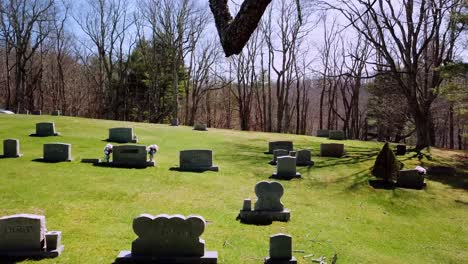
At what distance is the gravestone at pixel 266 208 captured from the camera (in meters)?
11.4

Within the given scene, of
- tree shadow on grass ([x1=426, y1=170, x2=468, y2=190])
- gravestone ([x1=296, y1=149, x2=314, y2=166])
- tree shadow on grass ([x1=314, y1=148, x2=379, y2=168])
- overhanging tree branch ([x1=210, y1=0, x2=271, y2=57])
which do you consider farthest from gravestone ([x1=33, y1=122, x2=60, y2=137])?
overhanging tree branch ([x1=210, y1=0, x2=271, y2=57])

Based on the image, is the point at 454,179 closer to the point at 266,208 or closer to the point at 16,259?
the point at 266,208

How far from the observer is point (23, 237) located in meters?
8.07

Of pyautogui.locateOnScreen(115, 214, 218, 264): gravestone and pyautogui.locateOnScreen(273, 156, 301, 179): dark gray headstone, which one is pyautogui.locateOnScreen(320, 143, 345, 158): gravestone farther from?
pyautogui.locateOnScreen(115, 214, 218, 264): gravestone

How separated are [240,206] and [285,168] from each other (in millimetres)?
4870

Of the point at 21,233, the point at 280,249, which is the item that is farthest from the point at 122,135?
the point at 280,249

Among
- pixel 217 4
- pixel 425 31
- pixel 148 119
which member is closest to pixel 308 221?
pixel 217 4

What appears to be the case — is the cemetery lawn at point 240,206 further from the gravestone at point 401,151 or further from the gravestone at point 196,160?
the gravestone at point 401,151

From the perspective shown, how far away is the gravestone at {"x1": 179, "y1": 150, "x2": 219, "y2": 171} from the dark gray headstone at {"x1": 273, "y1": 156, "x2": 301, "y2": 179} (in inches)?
102

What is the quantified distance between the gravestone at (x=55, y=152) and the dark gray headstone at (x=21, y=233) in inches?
402

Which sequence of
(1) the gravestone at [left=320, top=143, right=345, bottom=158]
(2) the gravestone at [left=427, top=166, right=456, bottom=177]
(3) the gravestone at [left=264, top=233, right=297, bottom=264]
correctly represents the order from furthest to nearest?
(1) the gravestone at [left=320, top=143, right=345, bottom=158] → (2) the gravestone at [left=427, top=166, right=456, bottom=177] → (3) the gravestone at [left=264, top=233, right=297, bottom=264]

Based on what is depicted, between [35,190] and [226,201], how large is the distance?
5723 millimetres

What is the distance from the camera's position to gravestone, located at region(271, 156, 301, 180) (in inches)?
677

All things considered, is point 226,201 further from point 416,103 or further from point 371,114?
point 371,114
